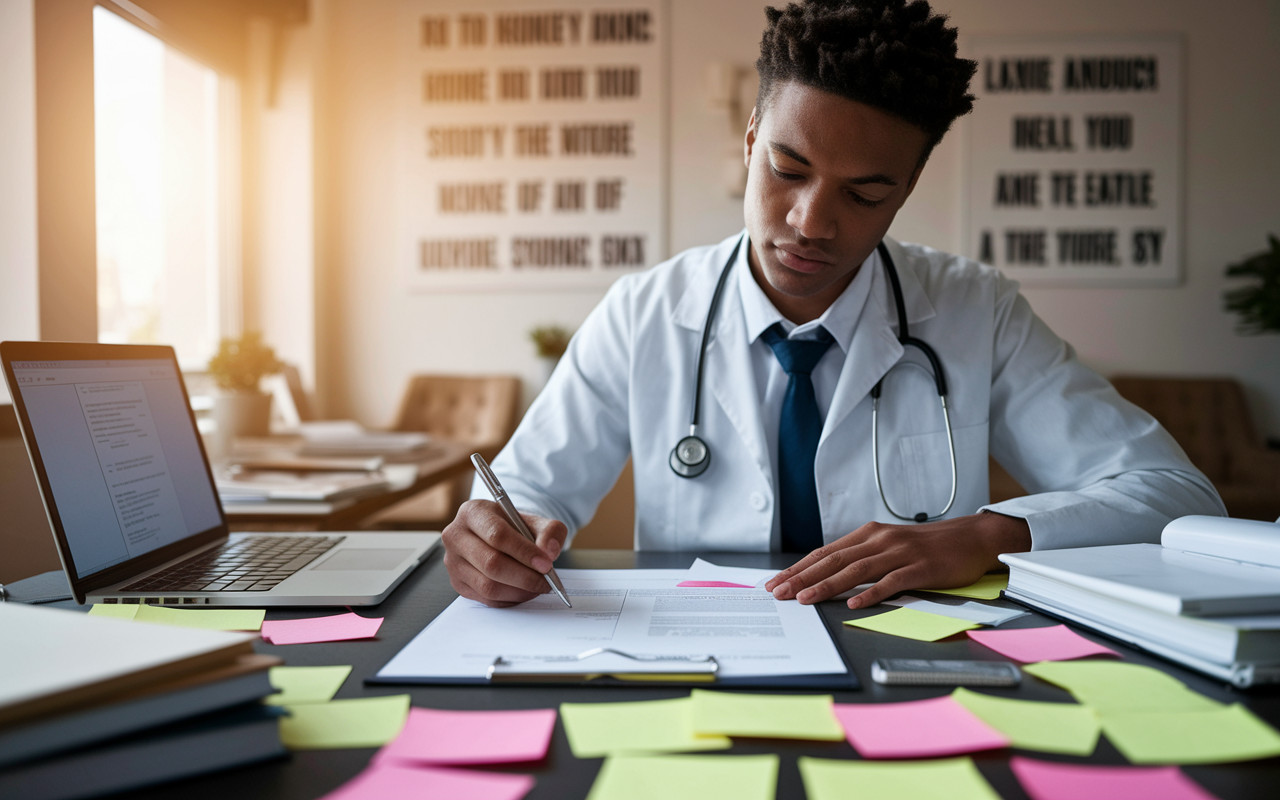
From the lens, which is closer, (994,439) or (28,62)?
(994,439)

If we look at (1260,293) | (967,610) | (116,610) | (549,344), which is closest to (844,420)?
(967,610)

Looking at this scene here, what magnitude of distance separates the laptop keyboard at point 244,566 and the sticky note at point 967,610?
0.74 m

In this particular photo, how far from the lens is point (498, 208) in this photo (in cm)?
427

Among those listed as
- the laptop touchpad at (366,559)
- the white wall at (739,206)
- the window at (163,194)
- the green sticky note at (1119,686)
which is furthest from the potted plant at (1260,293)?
the window at (163,194)

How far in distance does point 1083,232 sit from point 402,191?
358 centimetres

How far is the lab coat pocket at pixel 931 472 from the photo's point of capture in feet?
4.48

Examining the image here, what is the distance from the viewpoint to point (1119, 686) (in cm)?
65

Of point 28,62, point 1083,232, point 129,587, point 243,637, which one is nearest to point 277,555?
A: point 129,587

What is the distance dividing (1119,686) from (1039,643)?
0.11 meters

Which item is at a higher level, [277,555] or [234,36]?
[234,36]

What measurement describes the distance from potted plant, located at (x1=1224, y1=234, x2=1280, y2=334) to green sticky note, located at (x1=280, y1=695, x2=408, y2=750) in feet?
14.4

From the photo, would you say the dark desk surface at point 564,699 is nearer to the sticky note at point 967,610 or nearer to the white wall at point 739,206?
the sticky note at point 967,610

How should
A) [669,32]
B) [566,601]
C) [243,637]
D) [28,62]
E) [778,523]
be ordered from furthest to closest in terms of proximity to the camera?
[669,32] < [28,62] < [778,523] < [566,601] < [243,637]

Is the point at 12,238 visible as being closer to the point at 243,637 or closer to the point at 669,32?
the point at 243,637
